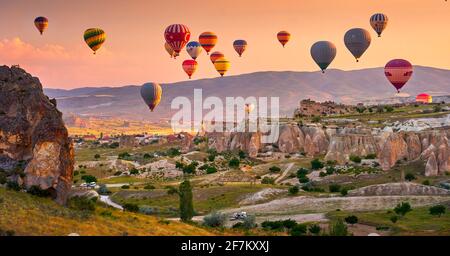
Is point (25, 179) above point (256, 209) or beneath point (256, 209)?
above

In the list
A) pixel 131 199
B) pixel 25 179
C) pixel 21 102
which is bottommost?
pixel 131 199

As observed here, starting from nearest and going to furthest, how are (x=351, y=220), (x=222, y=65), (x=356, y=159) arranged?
(x=351, y=220) < (x=356, y=159) < (x=222, y=65)

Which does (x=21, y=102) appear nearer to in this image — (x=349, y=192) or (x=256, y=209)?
(x=256, y=209)

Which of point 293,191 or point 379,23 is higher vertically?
point 379,23

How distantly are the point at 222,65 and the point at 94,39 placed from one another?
50747 mm

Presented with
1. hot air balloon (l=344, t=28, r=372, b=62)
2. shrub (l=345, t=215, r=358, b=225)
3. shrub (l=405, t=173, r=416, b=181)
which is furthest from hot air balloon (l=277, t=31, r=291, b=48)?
shrub (l=345, t=215, r=358, b=225)

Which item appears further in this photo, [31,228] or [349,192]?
[349,192]

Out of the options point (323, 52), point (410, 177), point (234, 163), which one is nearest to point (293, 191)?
point (410, 177)

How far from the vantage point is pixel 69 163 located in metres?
48.3

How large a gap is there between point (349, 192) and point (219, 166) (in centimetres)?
4953

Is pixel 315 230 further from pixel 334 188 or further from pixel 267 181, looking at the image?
pixel 267 181

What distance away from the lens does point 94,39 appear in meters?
137

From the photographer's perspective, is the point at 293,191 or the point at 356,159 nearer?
the point at 293,191
